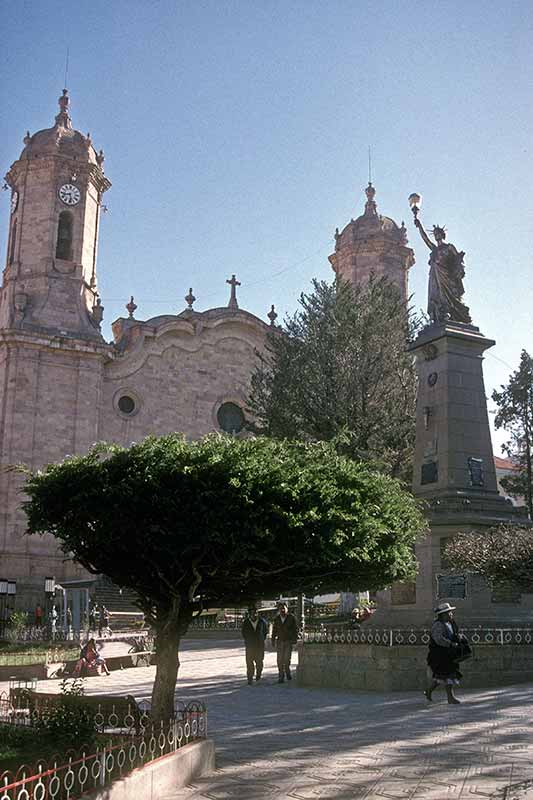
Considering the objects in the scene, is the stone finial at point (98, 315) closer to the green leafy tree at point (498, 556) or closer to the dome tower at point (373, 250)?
the dome tower at point (373, 250)

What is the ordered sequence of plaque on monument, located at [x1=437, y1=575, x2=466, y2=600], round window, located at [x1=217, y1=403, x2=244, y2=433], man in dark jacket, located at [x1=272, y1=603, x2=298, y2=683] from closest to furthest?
plaque on monument, located at [x1=437, y1=575, x2=466, y2=600]
man in dark jacket, located at [x1=272, y1=603, x2=298, y2=683]
round window, located at [x1=217, y1=403, x2=244, y2=433]

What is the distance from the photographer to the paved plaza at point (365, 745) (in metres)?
7.46

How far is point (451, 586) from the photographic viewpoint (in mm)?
15430

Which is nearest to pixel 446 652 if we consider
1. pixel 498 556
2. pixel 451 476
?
→ pixel 498 556

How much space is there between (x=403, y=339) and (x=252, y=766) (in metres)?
23.8

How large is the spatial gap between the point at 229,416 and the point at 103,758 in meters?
38.4

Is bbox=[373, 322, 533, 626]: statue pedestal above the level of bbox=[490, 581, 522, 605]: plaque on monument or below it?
above

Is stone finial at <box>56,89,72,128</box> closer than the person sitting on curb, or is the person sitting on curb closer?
the person sitting on curb

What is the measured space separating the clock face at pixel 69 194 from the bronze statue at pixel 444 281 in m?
25.5

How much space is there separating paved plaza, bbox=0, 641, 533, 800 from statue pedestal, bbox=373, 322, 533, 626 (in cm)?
194

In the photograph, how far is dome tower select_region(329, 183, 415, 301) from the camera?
147 feet

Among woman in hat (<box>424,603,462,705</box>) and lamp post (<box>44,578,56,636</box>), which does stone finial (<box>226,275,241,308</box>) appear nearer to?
lamp post (<box>44,578,56,636</box>)

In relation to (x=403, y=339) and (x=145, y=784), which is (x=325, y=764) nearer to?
(x=145, y=784)

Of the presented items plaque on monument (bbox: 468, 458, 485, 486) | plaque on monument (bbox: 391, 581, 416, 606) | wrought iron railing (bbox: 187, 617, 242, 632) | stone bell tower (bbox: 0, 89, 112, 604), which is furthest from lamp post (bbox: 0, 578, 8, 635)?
plaque on monument (bbox: 468, 458, 485, 486)
